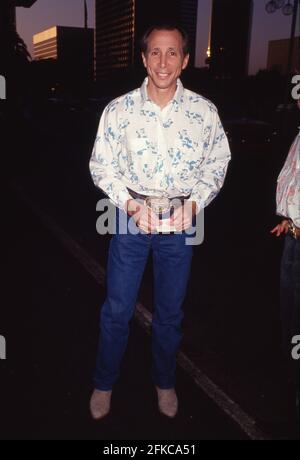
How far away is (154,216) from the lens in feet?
7.51

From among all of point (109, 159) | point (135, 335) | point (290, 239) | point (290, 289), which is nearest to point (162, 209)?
point (109, 159)

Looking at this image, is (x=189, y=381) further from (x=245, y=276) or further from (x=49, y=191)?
(x=49, y=191)

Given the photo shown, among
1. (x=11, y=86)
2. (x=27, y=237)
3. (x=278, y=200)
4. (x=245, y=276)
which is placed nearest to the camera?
(x=278, y=200)

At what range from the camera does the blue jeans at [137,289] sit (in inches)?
97.7

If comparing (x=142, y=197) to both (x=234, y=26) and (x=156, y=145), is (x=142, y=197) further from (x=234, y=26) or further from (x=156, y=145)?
(x=234, y=26)

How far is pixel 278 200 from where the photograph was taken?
297cm

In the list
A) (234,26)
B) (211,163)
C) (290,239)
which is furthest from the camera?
(234,26)

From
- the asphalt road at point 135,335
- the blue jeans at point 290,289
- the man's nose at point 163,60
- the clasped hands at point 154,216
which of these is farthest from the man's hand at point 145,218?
the asphalt road at point 135,335

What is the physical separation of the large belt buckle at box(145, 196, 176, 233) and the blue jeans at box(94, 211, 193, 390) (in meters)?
0.11

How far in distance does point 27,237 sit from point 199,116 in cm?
419

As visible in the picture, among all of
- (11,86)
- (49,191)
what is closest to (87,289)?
(49,191)

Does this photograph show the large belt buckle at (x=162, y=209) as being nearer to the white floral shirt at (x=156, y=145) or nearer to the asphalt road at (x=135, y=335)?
the white floral shirt at (x=156, y=145)

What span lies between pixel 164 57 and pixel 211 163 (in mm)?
641

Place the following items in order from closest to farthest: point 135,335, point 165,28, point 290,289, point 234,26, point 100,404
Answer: point 165,28
point 100,404
point 290,289
point 135,335
point 234,26
